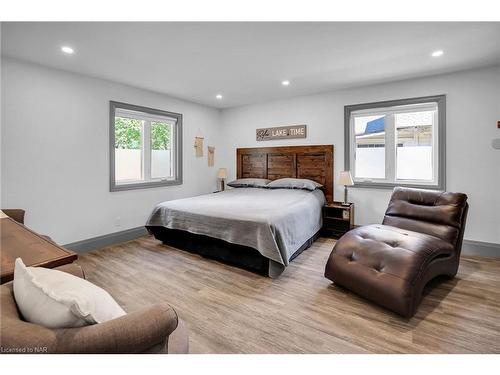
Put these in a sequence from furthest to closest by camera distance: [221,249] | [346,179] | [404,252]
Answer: [346,179] < [221,249] < [404,252]

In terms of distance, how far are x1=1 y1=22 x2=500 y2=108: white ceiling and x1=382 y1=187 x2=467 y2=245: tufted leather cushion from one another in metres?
1.57

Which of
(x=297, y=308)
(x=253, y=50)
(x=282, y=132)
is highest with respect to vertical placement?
(x=253, y=50)

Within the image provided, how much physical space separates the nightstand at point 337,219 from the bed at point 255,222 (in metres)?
0.19

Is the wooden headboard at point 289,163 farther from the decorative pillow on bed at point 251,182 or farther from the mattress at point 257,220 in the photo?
the mattress at point 257,220

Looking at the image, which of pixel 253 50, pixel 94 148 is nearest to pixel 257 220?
pixel 253 50

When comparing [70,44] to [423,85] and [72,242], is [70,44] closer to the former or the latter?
[72,242]

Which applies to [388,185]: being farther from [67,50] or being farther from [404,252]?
[67,50]

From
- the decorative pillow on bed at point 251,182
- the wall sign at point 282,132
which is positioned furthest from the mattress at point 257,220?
Answer: the wall sign at point 282,132

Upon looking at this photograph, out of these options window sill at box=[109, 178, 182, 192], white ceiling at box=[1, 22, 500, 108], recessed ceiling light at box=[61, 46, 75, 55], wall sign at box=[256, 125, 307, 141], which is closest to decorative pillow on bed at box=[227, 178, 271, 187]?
wall sign at box=[256, 125, 307, 141]

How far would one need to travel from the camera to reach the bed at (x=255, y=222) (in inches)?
105

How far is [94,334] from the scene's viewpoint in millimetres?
808

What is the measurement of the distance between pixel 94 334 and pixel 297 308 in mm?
1682

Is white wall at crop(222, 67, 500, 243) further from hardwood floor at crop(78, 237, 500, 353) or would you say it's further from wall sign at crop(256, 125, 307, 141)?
wall sign at crop(256, 125, 307, 141)

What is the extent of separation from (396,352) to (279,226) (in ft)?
4.53
